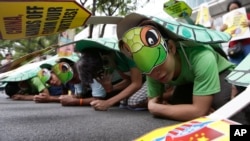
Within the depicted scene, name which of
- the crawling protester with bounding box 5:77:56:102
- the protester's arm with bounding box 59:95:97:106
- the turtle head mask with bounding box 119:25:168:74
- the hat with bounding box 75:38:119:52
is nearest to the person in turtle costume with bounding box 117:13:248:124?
the turtle head mask with bounding box 119:25:168:74

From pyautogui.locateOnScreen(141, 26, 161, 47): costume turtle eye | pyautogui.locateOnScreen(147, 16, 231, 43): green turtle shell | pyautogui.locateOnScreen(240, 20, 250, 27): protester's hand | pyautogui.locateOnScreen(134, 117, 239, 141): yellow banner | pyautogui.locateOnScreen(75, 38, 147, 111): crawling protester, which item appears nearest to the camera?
pyautogui.locateOnScreen(134, 117, 239, 141): yellow banner

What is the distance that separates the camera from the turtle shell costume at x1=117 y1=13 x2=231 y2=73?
776mm

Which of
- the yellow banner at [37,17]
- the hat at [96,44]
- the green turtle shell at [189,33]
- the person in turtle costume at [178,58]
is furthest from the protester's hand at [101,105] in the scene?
the yellow banner at [37,17]

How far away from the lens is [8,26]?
0.60 metres

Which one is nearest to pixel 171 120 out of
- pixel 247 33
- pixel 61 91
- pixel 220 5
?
pixel 247 33

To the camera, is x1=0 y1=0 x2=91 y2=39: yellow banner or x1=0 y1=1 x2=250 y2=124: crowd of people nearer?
x1=0 y1=0 x2=91 y2=39: yellow banner

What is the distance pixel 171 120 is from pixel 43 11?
0.59 metres

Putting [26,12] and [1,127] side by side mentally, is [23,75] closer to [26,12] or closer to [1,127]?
[1,127]

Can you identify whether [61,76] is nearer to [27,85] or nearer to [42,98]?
[42,98]

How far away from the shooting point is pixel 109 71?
1.49m

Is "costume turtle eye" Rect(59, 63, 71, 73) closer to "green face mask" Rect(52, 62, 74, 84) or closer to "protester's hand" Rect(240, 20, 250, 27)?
"green face mask" Rect(52, 62, 74, 84)

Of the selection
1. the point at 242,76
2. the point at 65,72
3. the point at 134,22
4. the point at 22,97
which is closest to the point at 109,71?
the point at 65,72

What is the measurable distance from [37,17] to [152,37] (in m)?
0.31

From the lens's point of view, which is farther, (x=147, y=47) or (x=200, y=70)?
(x=200, y=70)
